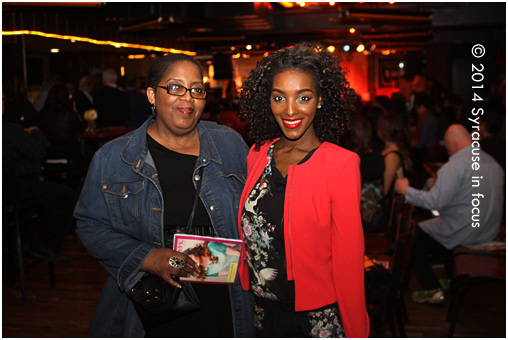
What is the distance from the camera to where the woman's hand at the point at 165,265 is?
1.82m

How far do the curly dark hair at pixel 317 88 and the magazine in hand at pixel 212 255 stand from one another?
459 mm

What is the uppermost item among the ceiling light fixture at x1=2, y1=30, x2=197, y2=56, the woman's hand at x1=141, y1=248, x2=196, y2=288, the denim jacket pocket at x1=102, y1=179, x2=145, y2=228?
the ceiling light fixture at x1=2, y1=30, x2=197, y2=56

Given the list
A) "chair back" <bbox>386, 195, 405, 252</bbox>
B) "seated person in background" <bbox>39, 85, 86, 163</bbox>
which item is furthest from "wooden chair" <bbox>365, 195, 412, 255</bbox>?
"seated person in background" <bbox>39, 85, 86, 163</bbox>

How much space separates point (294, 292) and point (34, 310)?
312 centimetres

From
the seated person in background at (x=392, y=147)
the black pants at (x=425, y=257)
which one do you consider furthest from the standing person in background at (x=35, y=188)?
the black pants at (x=425, y=257)

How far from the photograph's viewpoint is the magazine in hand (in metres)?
1.84

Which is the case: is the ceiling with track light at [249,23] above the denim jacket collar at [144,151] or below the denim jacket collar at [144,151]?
above

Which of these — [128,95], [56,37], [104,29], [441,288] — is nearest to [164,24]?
[128,95]

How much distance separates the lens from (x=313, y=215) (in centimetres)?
177

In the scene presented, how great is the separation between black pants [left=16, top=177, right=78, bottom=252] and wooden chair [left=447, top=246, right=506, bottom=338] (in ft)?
10.9

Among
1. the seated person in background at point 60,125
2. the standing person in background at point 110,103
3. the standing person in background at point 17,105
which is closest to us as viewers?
the standing person in background at point 17,105

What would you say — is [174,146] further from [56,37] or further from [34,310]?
[56,37]

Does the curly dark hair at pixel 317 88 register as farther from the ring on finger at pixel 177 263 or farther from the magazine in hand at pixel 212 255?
the ring on finger at pixel 177 263

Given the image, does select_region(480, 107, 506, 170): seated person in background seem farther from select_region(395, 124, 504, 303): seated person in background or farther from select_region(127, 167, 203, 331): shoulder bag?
select_region(127, 167, 203, 331): shoulder bag
